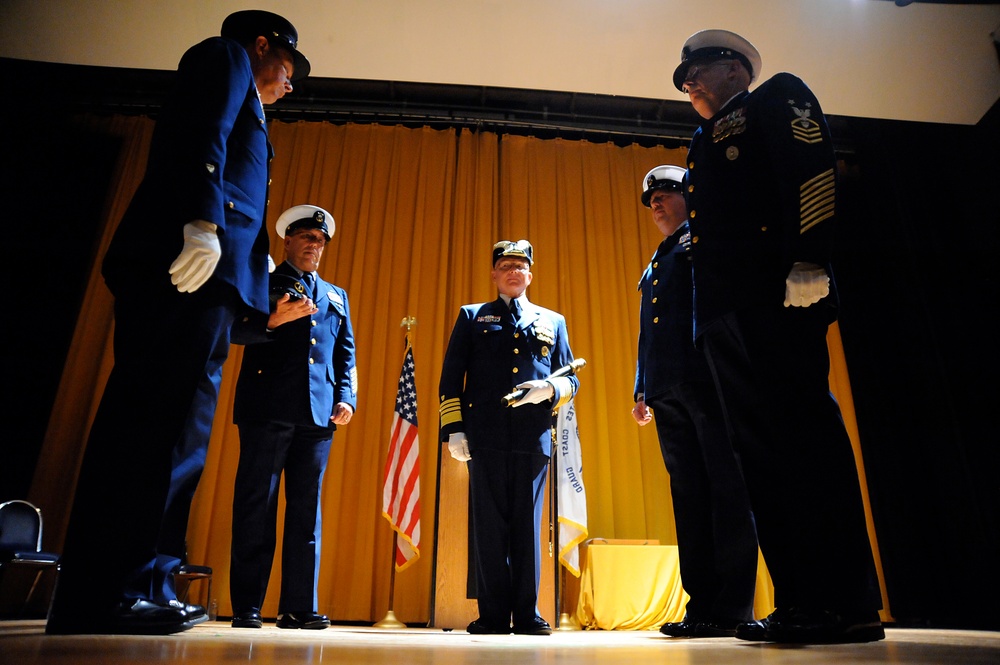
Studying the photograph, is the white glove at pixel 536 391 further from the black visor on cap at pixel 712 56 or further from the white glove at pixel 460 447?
the black visor on cap at pixel 712 56

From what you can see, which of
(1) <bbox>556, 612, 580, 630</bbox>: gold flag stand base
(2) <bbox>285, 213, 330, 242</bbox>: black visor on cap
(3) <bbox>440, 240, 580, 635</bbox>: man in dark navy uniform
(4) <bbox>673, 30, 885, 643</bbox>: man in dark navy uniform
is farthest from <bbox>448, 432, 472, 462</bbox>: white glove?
(1) <bbox>556, 612, 580, 630</bbox>: gold flag stand base

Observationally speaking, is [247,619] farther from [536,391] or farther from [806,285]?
[806,285]

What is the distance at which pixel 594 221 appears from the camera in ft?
18.0

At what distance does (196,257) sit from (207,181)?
6.3 inches

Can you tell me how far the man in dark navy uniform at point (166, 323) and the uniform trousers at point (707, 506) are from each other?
4.28ft

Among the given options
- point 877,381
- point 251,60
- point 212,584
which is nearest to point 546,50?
point 251,60

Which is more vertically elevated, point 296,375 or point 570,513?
point 296,375

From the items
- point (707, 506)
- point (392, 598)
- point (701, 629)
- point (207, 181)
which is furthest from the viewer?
point (392, 598)

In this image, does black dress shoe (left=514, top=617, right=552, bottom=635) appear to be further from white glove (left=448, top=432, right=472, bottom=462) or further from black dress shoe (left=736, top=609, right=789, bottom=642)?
black dress shoe (left=736, top=609, right=789, bottom=642)

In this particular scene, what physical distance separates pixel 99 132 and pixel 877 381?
6.59 m

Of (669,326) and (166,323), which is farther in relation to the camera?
(669,326)

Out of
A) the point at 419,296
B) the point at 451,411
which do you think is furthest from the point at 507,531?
the point at 419,296

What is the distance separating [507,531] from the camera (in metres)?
2.37

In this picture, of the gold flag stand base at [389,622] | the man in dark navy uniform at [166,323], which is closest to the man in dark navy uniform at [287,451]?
the man in dark navy uniform at [166,323]
